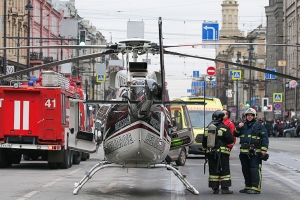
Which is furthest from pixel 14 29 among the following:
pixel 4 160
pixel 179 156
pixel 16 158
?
pixel 4 160

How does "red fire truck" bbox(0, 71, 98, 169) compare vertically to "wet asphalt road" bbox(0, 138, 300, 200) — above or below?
above

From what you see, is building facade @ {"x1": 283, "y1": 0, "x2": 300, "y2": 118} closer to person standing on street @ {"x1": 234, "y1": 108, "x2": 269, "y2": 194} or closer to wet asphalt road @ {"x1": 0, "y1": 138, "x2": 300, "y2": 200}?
wet asphalt road @ {"x1": 0, "y1": 138, "x2": 300, "y2": 200}

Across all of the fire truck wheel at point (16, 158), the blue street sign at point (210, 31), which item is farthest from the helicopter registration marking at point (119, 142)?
the blue street sign at point (210, 31)

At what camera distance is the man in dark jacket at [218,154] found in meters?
16.8

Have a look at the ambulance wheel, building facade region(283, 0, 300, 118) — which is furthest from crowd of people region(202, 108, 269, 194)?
building facade region(283, 0, 300, 118)

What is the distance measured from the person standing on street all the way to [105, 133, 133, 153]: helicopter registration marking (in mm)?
2714

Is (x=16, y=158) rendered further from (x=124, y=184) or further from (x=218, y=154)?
(x=218, y=154)

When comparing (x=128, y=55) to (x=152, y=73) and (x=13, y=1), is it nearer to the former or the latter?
(x=152, y=73)

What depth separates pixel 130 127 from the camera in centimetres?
1579

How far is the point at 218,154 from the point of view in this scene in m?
16.9

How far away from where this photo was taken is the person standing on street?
17.0 metres

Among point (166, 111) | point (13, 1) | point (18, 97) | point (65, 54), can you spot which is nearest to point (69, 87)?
point (18, 97)

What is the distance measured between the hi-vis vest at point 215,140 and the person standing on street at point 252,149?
48 cm

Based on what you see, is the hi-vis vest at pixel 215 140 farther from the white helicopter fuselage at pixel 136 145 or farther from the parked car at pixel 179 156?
the parked car at pixel 179 156
